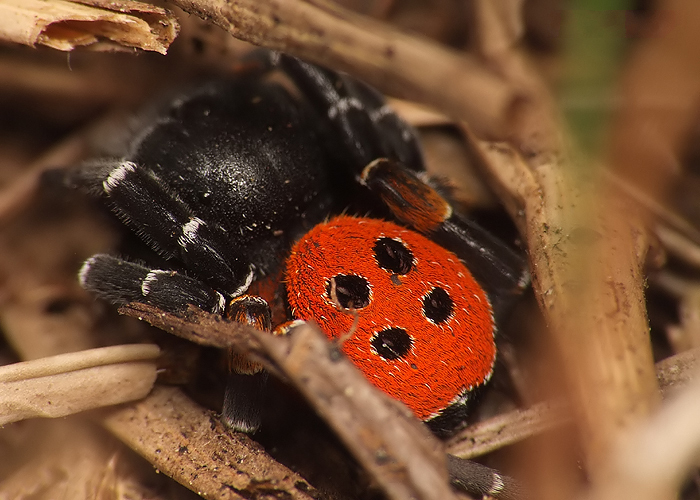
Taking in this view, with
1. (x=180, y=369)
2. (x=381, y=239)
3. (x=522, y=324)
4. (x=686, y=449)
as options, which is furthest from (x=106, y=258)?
(x=686, y=449)

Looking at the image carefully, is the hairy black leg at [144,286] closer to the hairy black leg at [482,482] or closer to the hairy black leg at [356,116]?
the hairy black leg at [356,116]

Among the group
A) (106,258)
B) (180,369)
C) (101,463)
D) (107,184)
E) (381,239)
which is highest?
(381,239)

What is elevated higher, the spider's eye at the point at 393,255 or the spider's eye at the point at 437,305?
the spider's eye at the point at 393,255

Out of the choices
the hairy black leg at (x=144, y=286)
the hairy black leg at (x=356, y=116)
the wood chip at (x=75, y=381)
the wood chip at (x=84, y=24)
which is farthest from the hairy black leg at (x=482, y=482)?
the wood chip at (x=84, y=24)

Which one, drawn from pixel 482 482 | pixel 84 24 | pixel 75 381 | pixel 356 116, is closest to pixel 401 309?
pixel 482 482

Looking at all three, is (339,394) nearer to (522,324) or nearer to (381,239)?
(381,239)

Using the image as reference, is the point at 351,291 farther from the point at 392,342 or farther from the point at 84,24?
the point at 84,24
